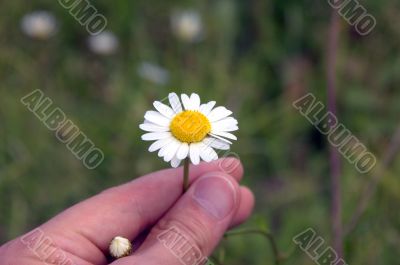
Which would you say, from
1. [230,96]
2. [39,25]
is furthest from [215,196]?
[39,25]

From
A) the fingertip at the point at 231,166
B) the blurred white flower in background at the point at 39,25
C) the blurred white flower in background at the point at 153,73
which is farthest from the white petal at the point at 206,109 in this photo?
the blurred white flower in background at the point at 39,25

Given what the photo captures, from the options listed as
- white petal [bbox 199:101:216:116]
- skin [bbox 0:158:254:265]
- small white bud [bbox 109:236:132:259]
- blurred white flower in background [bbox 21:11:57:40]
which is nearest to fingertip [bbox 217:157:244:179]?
skin [bbox 0:158:254:265]

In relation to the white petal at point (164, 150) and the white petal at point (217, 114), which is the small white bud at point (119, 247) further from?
the white petal at point (217, 114)

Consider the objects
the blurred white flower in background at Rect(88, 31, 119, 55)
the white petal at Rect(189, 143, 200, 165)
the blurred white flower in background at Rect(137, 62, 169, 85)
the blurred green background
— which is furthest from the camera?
the blurred white flower in background at Rect(88, 31, 119, 55)

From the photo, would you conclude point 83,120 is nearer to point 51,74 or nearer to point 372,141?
point 51,74

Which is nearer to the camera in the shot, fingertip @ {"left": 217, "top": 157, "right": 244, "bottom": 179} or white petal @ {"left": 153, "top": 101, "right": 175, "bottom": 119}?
white petal @ {"left": 153, "top": 101, "right": 175, "bottom": 119}

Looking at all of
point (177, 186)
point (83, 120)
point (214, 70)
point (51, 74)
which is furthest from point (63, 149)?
point (177, 186)

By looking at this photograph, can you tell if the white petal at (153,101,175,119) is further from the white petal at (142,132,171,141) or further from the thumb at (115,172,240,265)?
the thumb at (115,172,240,265)
